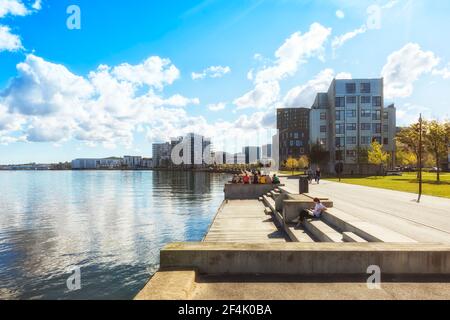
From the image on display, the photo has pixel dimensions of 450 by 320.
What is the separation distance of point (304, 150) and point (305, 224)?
141443 mm

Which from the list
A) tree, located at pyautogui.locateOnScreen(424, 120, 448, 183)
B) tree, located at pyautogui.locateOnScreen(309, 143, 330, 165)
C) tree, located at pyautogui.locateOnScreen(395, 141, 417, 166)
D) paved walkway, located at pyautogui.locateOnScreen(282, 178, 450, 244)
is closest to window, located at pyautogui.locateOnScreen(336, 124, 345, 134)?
tree, located at pyautogui.locateOnScreen(309, 143, 330, 165)

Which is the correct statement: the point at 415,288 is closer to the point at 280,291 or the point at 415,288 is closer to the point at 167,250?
the point at 280,291

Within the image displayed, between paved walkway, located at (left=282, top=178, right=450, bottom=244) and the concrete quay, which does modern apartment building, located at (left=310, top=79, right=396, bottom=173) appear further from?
the concrete quay

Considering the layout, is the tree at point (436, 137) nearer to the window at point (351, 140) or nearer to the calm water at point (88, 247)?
the window at point (351, 140)

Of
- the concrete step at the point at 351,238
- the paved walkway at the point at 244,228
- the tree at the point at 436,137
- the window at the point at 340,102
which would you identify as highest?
the window at the point at 340,102

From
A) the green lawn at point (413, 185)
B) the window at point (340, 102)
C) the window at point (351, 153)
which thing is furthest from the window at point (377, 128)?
the green lawn at point (413, 185)

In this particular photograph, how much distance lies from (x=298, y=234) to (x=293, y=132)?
152 m

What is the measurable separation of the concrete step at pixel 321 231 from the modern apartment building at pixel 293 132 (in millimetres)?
133511

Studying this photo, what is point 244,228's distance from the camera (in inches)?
738

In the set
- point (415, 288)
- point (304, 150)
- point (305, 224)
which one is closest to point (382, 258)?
point (415, 288)

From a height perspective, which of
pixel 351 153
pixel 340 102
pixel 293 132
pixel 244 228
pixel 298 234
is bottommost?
pixel 244 228

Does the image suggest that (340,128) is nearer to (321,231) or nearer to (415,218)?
(415,218)

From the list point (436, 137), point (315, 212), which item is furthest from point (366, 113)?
point (315, 212)

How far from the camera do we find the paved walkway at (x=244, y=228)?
15.9 metres
